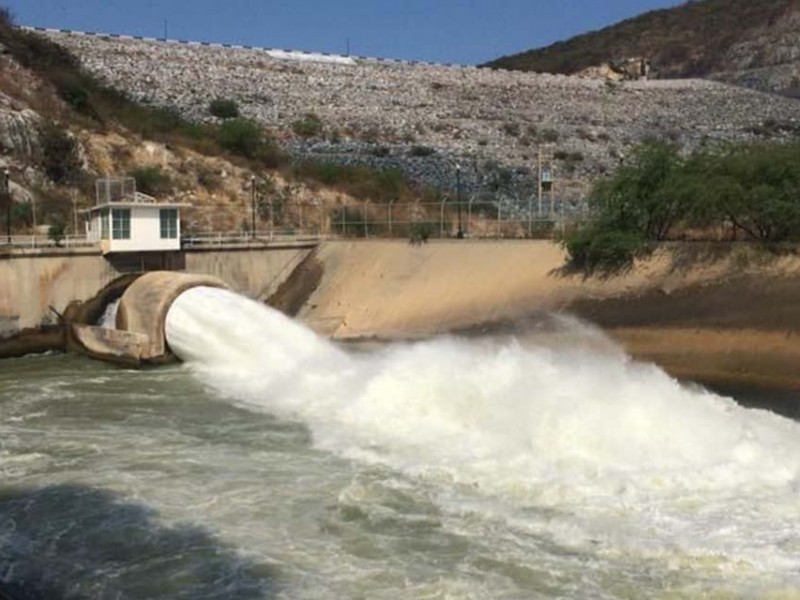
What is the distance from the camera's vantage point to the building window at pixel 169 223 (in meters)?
30.4

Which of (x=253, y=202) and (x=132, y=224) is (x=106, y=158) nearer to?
(x=253, y=202)

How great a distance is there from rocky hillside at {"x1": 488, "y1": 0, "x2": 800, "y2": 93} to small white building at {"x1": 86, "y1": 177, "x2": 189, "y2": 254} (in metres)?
70.2

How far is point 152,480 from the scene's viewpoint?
1385 centimetres

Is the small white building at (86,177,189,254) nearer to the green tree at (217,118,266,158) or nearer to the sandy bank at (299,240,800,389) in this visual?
the sandy bank at (299,240,800,389)

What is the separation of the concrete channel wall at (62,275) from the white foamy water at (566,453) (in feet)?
23.5

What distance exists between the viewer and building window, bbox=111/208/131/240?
29266 mm

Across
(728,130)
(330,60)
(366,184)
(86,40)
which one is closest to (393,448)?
(366,184)

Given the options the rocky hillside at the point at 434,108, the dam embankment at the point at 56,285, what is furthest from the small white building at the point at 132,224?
the rocky hillside at the point at 434,108

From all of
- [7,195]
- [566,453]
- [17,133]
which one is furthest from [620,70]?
[566,453]

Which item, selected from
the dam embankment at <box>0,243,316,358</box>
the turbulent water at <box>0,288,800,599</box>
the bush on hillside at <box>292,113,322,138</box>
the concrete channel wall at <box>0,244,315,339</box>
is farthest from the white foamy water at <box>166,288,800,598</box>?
the bush on hillside at <box>292,113,322,138</box>

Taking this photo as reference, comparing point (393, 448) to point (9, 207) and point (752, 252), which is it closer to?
point (752, 252)

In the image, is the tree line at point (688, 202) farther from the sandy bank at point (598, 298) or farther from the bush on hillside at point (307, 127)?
the bush on hillside at point (307, 127)

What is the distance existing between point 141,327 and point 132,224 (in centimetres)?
525

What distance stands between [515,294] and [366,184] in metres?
21.2
